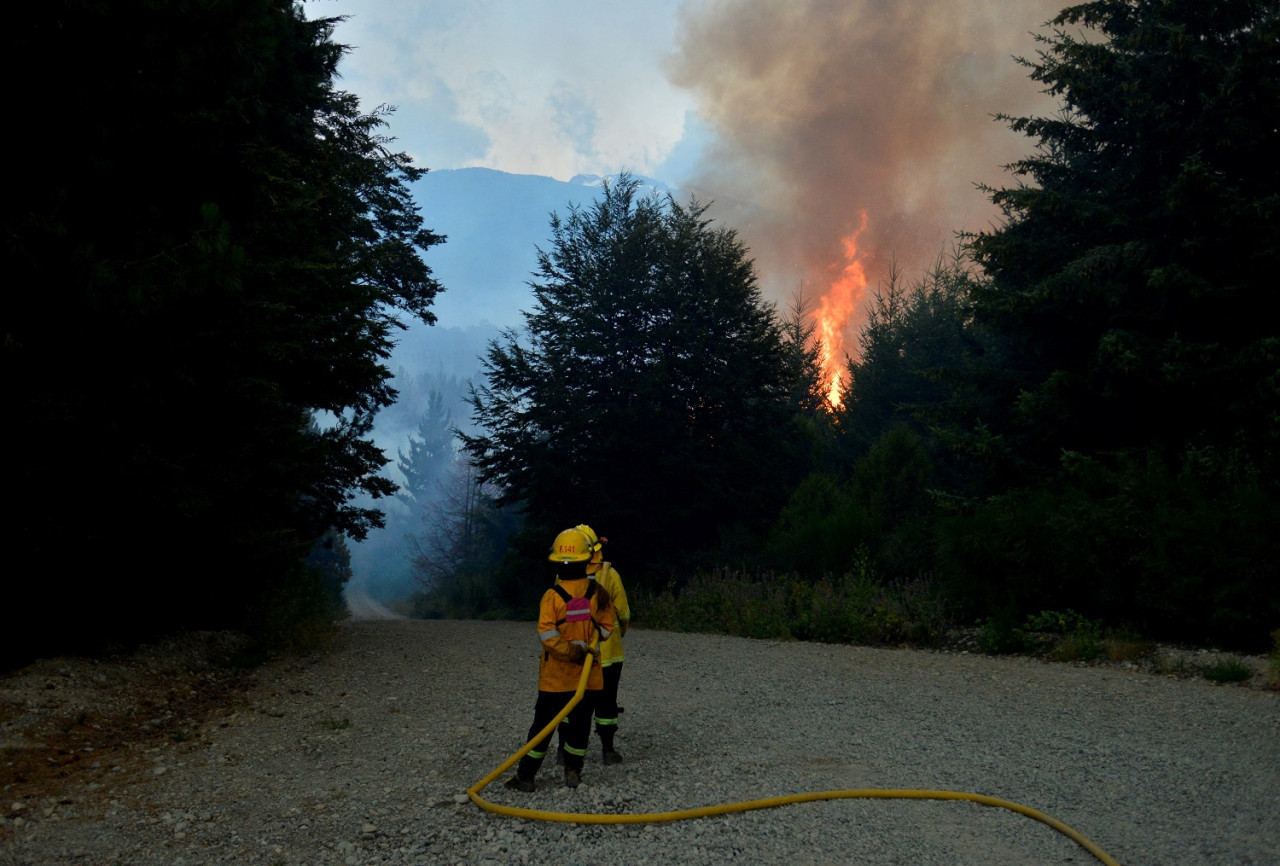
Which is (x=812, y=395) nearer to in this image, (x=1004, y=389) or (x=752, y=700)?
(x=1004, y=389)

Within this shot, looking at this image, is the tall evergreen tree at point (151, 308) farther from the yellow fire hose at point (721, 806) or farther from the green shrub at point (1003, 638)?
the green shrub at point (1003, 638)

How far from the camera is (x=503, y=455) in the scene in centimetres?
2089

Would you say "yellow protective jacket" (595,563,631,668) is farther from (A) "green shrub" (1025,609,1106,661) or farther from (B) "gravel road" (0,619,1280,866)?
(A) "green shrub" (1025,609,1106,661)

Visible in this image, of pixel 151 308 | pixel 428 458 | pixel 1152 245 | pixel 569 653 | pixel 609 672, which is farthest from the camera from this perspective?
pixel 428 458

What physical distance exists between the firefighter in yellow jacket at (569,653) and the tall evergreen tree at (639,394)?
14855mm

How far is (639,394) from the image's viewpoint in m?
21.2

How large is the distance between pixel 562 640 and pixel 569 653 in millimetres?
95

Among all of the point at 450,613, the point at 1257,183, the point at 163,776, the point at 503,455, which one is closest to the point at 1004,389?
the point at 1257,183

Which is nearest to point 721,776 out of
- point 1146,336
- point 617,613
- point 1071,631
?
point 617,613

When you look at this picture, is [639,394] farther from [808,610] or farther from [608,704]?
[608,704]

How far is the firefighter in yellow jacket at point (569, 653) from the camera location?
4867mm

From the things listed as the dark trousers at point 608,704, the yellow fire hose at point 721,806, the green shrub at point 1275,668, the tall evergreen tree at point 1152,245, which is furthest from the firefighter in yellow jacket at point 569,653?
the tall evergreen tree at point 1152,245

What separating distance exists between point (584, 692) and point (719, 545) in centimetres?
1672

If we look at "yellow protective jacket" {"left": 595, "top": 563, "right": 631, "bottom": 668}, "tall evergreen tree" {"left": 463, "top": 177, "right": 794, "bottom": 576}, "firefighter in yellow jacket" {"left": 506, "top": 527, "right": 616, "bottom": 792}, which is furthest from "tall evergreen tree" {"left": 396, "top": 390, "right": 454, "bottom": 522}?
"firefighter in yellow jacket" {"left": 506, "top": 527, "right": 616, "bottom": 792}
